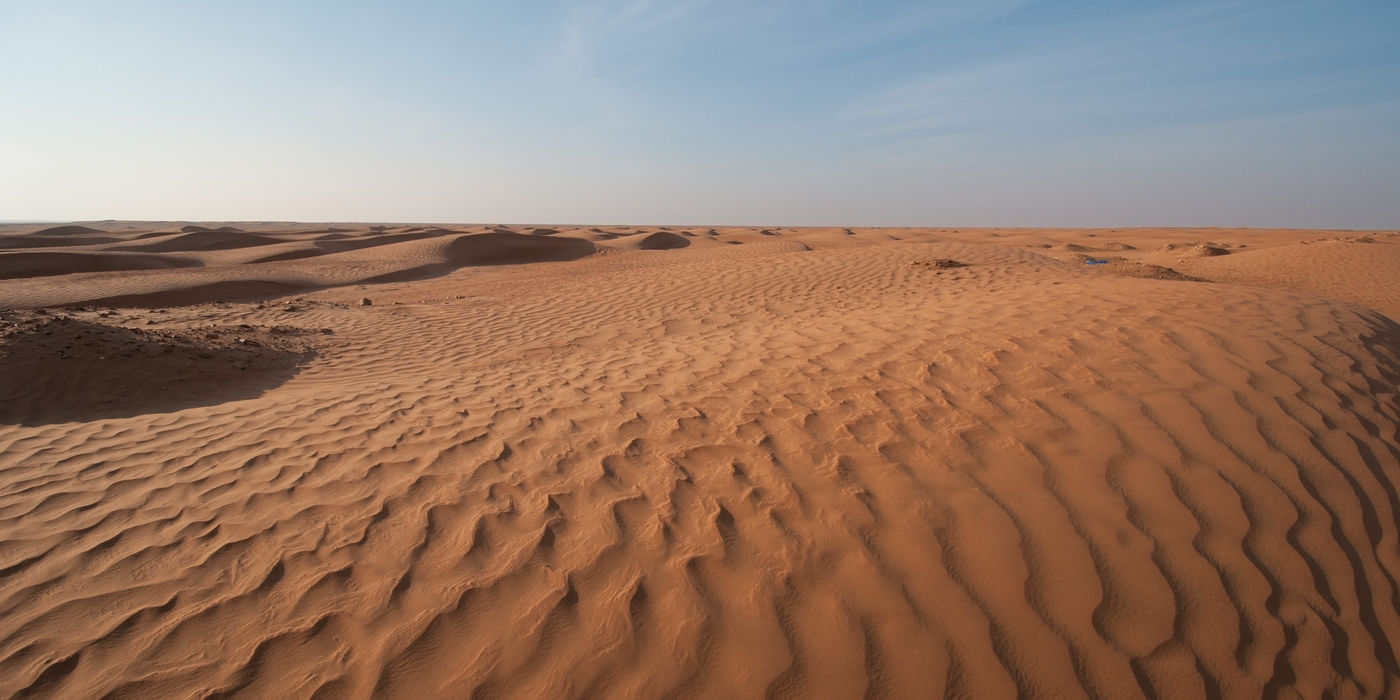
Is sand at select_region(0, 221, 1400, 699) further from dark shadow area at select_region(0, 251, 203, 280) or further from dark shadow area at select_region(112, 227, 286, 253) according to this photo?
dark shadow area at select_region(112, 227, 286, 253)

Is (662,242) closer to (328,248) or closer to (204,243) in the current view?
(328,248)

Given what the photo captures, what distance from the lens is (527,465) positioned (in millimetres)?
3488

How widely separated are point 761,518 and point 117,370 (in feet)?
21.4

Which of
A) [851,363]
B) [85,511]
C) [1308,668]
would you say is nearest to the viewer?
[1308,668]

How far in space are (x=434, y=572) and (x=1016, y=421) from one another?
302 centimetres

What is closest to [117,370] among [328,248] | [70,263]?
[70,263]

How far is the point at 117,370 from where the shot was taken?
18.9 ft

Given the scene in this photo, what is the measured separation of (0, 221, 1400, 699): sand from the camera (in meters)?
2.08

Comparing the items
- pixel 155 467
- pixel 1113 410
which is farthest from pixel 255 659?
pixel 1113 410

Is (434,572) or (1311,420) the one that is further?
(1311,420)

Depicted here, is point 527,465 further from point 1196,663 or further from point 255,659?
point 1196,663

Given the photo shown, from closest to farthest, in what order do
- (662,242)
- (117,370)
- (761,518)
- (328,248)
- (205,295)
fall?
(761,518) < (117,370) < (205,295) < (328,248) < (662,242)

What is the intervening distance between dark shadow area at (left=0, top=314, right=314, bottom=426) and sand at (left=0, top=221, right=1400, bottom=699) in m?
0.05

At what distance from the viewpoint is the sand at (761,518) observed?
2084 millimetres
